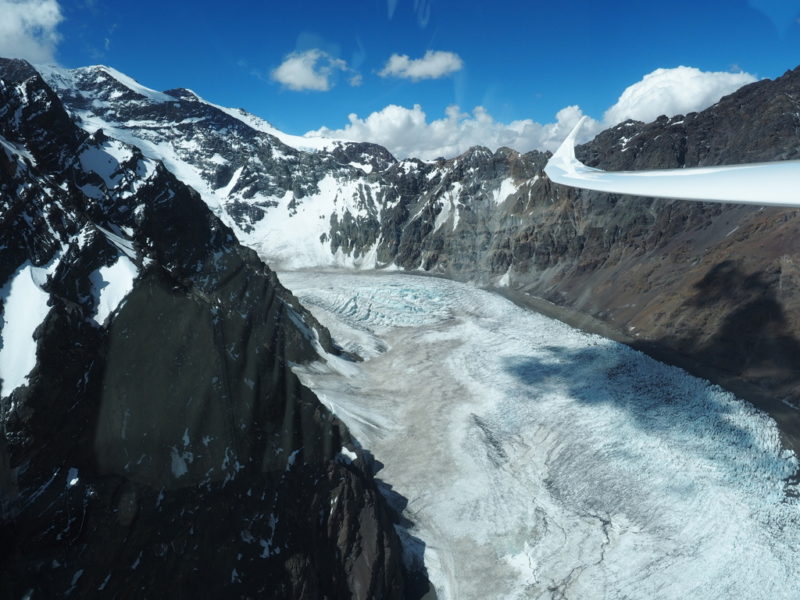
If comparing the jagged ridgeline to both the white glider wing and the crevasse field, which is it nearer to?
the crevasse field

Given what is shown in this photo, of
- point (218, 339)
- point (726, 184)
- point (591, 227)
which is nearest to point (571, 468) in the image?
point (218, 339)

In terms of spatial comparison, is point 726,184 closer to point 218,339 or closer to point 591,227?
point 218,339

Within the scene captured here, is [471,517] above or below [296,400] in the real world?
below

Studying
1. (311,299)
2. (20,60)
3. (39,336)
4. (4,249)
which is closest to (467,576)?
(39,336)

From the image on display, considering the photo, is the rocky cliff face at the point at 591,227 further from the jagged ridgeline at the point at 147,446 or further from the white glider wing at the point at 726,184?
the jagged ridgeline at the point at 147,446

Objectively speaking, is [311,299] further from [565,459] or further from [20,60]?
[20,60]
